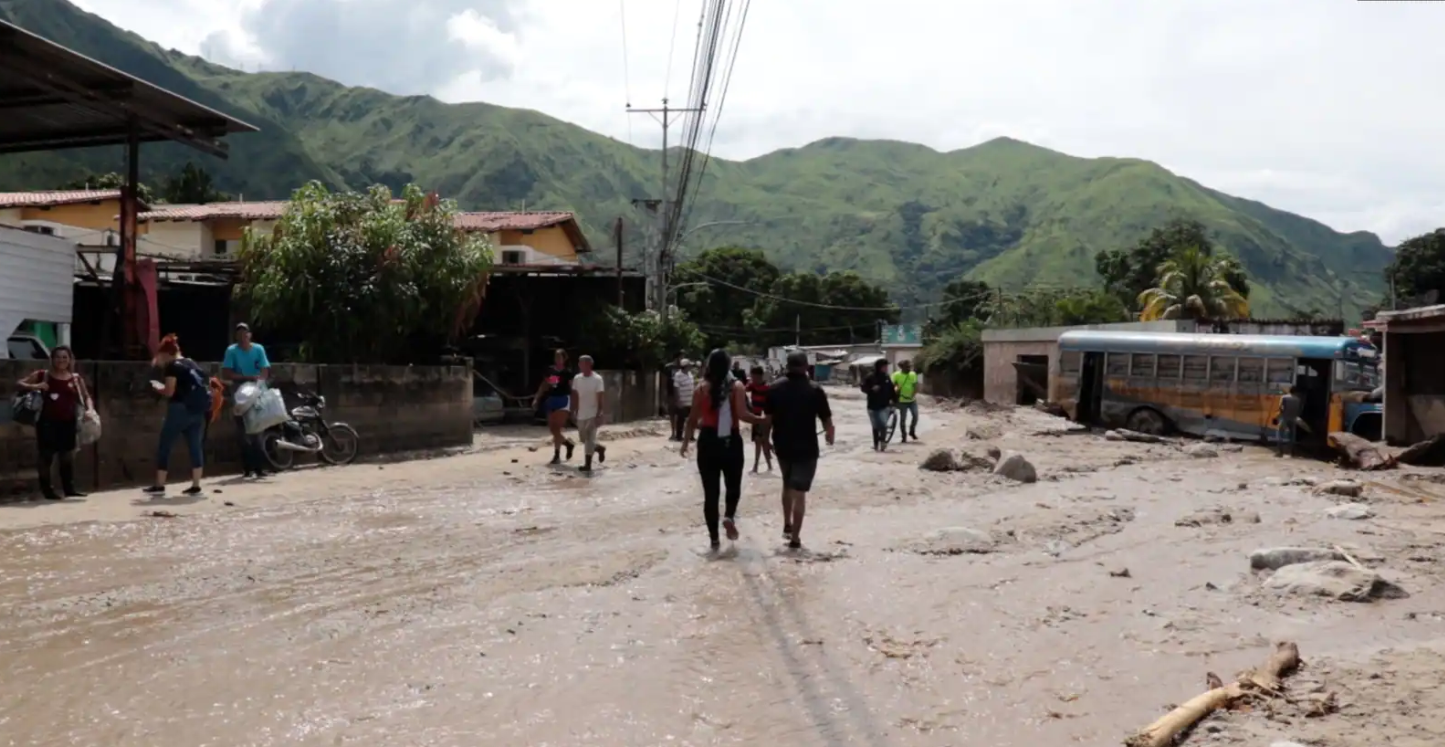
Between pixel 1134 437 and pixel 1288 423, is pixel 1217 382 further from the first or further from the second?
pixel 1288 423

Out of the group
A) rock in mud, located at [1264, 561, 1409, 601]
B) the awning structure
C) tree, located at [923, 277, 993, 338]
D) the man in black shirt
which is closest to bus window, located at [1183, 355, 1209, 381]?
the man in black shirt

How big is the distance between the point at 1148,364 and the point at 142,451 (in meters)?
20.6

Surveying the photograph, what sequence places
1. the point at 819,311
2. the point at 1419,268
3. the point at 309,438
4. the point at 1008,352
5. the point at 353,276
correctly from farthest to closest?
the point at 819,311
the point at 1419,268
the point at 1008,352
the point at 353,276
the point at 309,438

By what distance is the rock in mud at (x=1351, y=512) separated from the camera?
1234 cm

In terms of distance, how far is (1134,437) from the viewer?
24.9 metres

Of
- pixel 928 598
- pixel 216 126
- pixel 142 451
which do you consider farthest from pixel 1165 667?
pixel 216 126

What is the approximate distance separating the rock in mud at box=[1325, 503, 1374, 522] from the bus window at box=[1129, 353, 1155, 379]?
13.3 m

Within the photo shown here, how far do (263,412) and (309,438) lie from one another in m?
1.73

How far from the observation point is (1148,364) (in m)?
26.2

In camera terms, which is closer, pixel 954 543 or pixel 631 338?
pixel 954 543

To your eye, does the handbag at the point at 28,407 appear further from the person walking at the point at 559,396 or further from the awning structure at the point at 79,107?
the person walking at the point at 559,396

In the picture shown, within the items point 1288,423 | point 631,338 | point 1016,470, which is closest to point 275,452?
point 1016,470

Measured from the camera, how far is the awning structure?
545 inches

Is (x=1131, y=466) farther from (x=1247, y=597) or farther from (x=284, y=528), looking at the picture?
(x=284, y=528)
